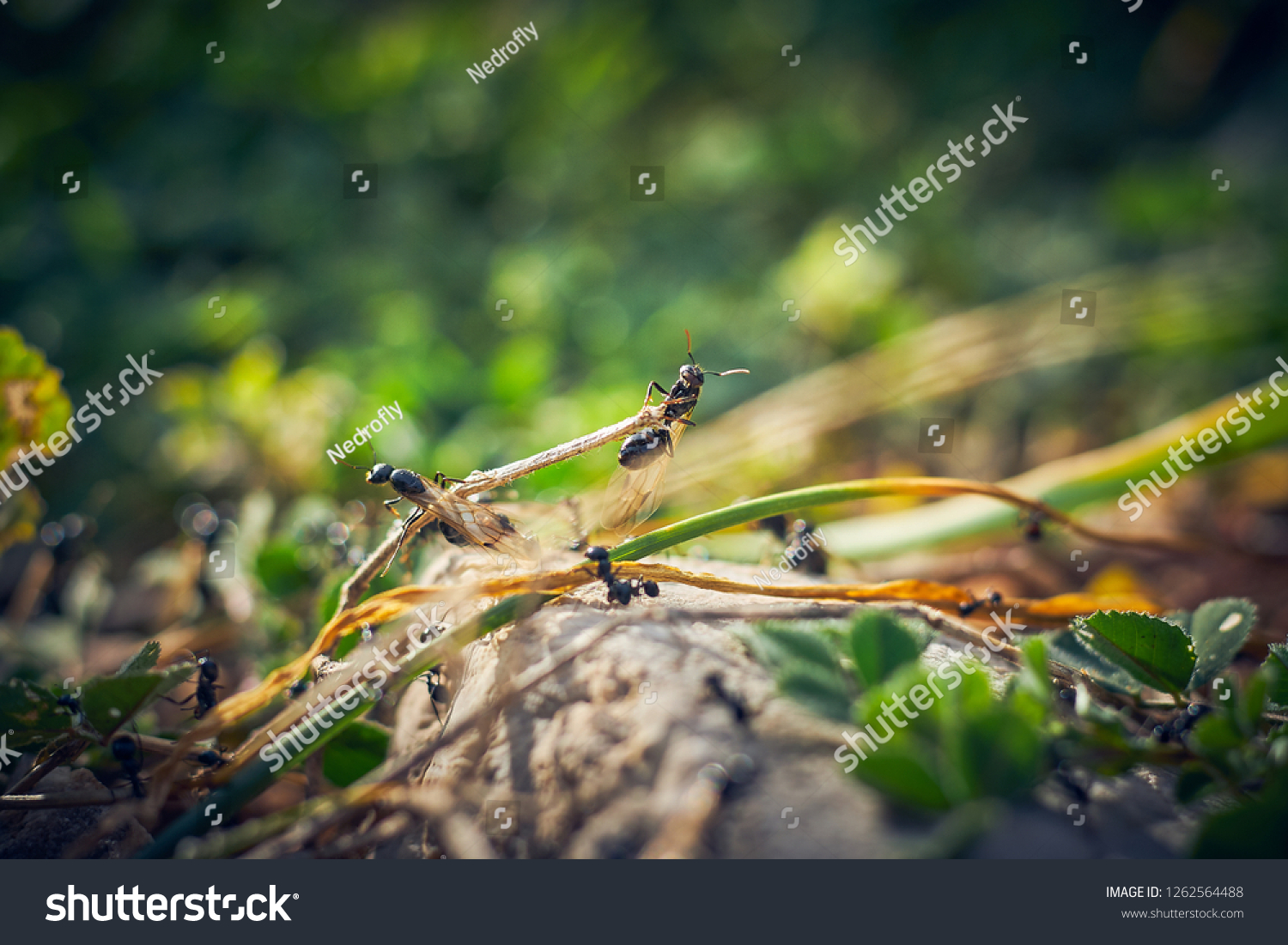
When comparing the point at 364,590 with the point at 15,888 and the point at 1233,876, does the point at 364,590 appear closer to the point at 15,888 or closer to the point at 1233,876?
the point at 15,888

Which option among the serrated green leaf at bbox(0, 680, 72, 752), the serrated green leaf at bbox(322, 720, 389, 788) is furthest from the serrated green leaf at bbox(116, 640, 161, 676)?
the serrated green leaf at bbox(322, 720, 389, 788)

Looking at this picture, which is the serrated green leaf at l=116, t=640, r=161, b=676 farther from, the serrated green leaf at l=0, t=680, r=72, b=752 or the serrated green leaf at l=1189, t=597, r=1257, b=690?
the serrated green leaf at l=1189, t=597, r=1257, b=690

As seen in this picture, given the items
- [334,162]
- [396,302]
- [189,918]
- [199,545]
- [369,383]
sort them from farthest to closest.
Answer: [334,162]
[396,302]
[369,383]
[199,545]
[189,918]

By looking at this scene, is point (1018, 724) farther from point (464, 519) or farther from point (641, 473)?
point (464, 519)

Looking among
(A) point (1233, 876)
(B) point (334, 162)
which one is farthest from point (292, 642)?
(B) point (334, 162)

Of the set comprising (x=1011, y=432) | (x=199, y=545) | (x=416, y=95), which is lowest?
(x=199, y=545)

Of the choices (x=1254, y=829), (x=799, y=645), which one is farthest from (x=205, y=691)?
(x=1254, y=829)
